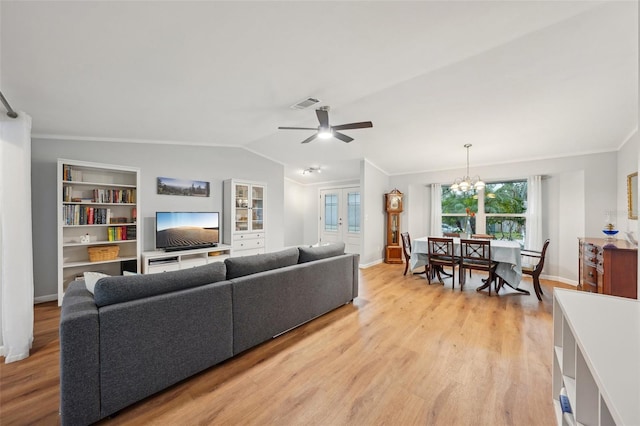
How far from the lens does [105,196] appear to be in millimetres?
3703

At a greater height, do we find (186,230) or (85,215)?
(85,215)

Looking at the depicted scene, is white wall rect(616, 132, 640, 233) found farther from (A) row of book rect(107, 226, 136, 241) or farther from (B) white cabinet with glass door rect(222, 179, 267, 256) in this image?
(A) row of book rect(107, 226, 136, 241)

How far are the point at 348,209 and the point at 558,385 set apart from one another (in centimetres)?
569

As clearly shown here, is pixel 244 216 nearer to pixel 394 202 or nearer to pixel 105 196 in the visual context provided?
pixel 105 196

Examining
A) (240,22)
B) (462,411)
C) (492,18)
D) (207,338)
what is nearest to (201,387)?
(207,338)

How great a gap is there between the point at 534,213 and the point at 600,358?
16.7 feet

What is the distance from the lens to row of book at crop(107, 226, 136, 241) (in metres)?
3.76

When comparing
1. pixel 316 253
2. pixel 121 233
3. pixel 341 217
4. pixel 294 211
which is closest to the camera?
pixel 316 253

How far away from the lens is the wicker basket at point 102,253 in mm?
3537

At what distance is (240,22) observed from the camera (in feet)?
5.71

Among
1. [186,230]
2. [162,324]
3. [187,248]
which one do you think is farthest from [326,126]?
[187,248]

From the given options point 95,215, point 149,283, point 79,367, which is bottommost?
point 79,367

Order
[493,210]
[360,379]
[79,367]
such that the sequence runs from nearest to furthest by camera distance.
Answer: [79,367] < [360,379] < [493,210]

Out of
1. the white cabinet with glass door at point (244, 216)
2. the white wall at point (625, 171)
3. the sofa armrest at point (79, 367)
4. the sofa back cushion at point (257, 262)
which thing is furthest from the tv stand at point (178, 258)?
the white wall at point (625, 171)
